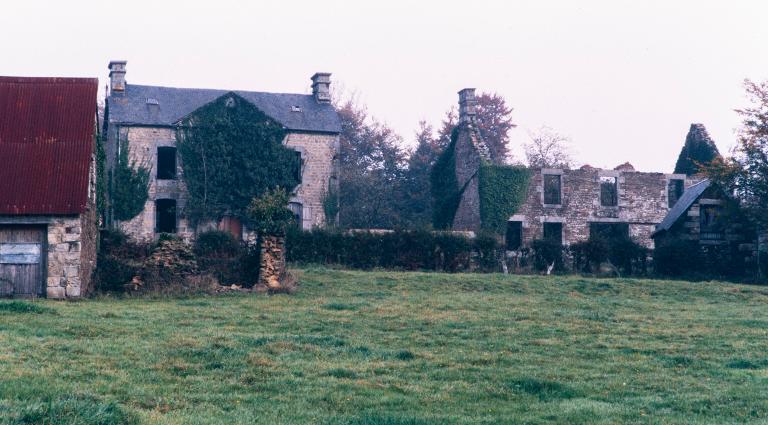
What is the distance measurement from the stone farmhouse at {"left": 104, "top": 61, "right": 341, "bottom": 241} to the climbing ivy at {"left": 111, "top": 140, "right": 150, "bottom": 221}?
0.32 m

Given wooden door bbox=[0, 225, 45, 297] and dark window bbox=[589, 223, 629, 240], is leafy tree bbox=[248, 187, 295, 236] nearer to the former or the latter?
wooden door bbox=[0, 225, 45, 297]

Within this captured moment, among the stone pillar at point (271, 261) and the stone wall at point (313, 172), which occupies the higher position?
the stone wall at point (313, 172)

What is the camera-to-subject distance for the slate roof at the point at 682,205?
3761 centimetres

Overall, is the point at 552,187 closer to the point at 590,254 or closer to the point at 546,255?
the point at 546,255

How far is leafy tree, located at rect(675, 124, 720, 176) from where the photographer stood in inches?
1801

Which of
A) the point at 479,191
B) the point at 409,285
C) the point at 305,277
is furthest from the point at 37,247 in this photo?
the point at 479,191

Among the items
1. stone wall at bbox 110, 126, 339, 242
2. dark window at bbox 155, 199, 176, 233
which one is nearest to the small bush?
stone wall at bbox 110, 126, 339, 242

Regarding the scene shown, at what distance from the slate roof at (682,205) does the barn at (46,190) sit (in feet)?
78.6

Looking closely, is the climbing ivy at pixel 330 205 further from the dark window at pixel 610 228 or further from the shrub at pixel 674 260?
the shrub at pixel 674 260

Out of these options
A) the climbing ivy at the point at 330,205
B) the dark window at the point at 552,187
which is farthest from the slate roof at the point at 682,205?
the climbing ivy at the point at 330,205

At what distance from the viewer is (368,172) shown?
57.8m

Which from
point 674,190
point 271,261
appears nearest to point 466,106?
point 674,190

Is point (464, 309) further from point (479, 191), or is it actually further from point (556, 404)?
point (479, 191)

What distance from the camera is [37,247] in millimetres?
21578
